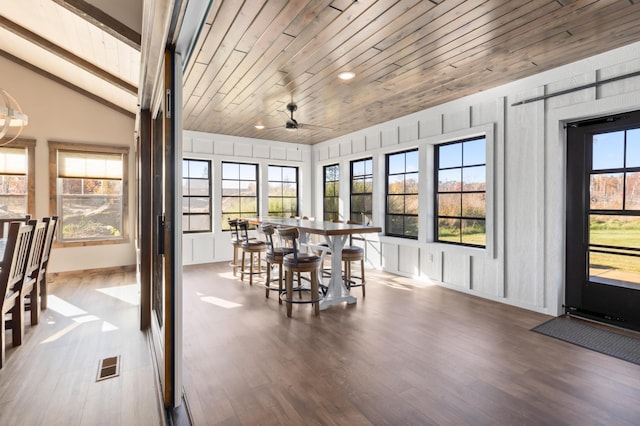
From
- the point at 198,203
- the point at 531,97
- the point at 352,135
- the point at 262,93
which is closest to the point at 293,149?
the point at 352,135

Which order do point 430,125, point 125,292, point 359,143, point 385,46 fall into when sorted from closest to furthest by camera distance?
point 385,46 → point 125,292 → point 430,125 → point 359,143

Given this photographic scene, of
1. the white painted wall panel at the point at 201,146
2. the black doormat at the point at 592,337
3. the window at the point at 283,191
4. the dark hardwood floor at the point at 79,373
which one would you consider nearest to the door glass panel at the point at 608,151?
the black doormat at the point at 592,337

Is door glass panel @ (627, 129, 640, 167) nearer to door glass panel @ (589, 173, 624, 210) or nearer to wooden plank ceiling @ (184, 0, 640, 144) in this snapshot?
door glass panel @ (589, 173, 624, 210)

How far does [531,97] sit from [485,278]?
2213mm

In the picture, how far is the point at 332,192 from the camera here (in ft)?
23.6

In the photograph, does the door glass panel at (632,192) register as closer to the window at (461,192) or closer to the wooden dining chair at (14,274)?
the window at (461,192)

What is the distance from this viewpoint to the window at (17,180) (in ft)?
16.9

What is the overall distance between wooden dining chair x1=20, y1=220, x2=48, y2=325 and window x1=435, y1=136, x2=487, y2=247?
15.8 ft

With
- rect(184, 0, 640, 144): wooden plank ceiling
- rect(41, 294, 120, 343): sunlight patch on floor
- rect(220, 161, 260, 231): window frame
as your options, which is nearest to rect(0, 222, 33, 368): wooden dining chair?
rect(41, 294, 120, 343): sunlight patch on floor

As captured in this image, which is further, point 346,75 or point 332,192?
point 332,192

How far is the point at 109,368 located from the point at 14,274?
3.85 feet

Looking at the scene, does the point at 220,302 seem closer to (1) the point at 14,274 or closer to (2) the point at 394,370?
(1) the point at 14,274

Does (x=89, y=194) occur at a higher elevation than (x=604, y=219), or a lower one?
higher

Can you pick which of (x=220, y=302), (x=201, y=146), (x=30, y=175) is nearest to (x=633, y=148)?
(x=220, y=302)
